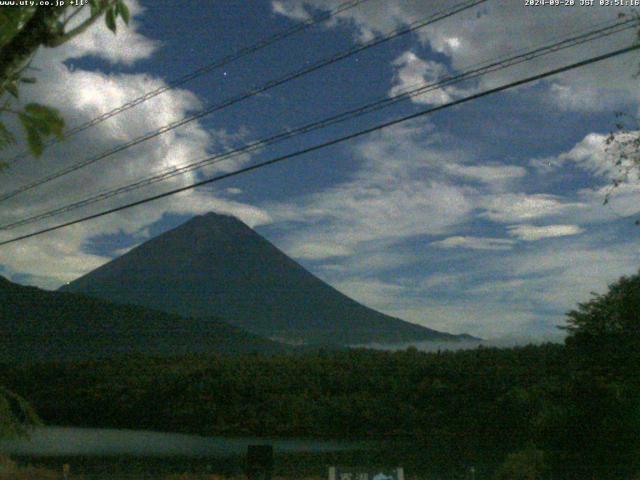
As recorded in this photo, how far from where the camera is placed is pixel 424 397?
30.2m

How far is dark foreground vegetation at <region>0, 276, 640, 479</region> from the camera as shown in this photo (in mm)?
16625

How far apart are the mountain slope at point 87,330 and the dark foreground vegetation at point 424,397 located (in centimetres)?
3829

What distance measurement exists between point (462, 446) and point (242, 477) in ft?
41.8

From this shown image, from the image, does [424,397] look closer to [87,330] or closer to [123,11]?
[123,11]

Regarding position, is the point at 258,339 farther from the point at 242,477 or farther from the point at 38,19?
the point at 38,19

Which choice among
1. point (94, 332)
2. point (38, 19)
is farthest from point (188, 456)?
point (94, 332)

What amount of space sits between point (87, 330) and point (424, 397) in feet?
207

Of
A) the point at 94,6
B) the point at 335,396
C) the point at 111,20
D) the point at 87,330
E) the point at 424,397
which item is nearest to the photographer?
the point at 111,20

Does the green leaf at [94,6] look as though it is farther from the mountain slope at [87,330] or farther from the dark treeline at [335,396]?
the mountain slope at [87,330]

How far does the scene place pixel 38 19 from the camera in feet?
12.4

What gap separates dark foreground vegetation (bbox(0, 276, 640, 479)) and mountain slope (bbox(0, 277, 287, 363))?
38.3 metres

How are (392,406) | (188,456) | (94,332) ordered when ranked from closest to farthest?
(188,456) < (392,406) < (94,332)

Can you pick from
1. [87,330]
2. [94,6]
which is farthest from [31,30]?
[87,330]

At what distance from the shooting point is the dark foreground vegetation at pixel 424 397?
54.5ft
